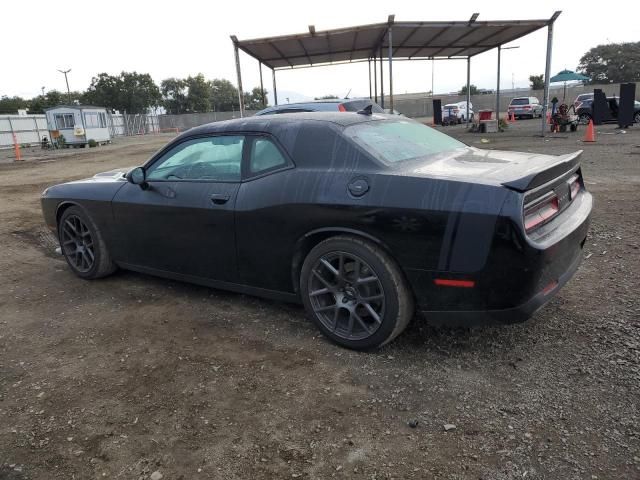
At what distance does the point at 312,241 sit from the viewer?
3127 millimetres

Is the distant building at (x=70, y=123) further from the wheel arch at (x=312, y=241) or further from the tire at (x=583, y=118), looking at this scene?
the wheel arch at (x=312, y=241)

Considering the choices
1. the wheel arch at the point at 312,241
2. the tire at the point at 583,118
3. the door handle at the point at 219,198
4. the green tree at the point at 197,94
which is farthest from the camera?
the green tree at the point at 197,94

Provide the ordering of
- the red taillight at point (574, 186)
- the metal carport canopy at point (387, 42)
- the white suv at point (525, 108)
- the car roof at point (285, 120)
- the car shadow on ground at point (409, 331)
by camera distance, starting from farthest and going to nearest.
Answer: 1. the white suv at point (525, 108)
2. the metal carport canopy at point (387, 42)
3. the car roof at point (285, 120)
4. the red taillight at point (574, 186)
5. the car shadow on ground at point (409, 331)

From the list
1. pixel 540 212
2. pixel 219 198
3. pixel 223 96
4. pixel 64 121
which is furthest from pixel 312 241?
pixel 223 96

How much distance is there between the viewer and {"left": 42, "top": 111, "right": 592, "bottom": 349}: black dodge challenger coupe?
2543 mm

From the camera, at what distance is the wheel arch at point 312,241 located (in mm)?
2814

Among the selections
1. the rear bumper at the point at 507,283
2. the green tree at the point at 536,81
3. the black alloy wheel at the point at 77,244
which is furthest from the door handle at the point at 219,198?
the green tree at the point at 536,81

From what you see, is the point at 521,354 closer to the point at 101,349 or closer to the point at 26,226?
the point at 101,349

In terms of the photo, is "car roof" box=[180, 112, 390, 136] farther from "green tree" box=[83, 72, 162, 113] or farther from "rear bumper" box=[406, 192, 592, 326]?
"green tree" box=[83, 72, 162, 113]

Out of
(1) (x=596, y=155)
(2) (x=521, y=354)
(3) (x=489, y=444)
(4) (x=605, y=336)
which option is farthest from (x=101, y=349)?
(1) (x=596, y=155)

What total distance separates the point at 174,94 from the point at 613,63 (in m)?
67.1

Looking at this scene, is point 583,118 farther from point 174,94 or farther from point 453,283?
point 174,94

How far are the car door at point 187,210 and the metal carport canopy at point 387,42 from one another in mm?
12416

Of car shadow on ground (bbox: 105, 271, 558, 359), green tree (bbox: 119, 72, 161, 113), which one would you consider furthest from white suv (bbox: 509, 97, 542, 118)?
green tree (bbox: 119, 72, 161, 113)
